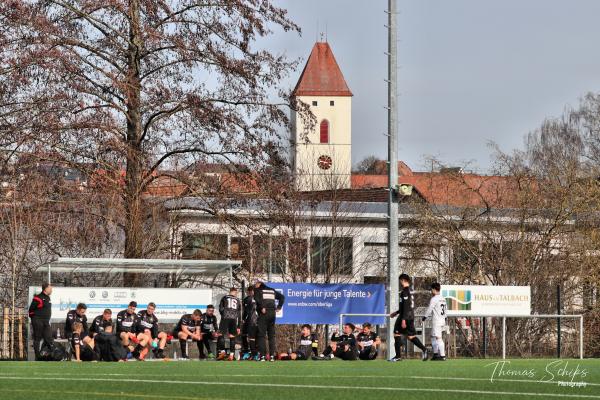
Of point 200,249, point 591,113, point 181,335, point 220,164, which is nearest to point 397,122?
point 181,335

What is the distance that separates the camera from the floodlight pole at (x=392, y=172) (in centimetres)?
2653

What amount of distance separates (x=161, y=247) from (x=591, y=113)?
5202 centimetres

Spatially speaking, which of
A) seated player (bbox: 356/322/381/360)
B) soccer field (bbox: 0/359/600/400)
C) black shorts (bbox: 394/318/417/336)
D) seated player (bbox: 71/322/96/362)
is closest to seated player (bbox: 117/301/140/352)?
seated player (bbox: 71/322/96/362)

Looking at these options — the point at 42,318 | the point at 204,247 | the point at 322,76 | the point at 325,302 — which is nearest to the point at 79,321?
the point at 42,318

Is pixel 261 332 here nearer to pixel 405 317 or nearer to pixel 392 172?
pixel 405 317

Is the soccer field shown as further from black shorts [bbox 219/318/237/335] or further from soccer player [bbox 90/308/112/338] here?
black shorts [bbox 219/318/237/335]

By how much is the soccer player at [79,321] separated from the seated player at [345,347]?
5.72 m

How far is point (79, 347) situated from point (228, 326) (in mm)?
3893

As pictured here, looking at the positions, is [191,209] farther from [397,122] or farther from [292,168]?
[397,122]

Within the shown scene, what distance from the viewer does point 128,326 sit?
28.8 meters

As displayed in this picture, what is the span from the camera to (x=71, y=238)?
34.7 m

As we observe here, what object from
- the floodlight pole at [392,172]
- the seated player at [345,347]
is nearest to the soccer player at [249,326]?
the seated player at [345,347]

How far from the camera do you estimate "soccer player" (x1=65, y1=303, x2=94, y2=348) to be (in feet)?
90.8

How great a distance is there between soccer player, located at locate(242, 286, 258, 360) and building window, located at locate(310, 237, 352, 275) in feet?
56.0
